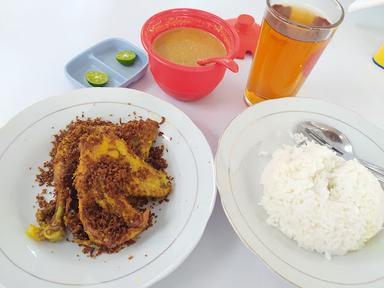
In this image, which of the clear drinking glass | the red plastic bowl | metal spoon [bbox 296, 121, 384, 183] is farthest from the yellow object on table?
the red plastic bowl

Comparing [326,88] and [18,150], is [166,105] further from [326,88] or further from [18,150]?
[326,88]

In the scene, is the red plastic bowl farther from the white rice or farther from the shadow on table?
the shadow on table

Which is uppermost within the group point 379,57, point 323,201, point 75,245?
point 379,57

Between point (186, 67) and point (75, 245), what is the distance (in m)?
0.60

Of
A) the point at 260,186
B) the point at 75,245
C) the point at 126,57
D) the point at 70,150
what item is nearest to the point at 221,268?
the point at 260,186

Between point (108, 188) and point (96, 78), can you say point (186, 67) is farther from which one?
point (108, 188)

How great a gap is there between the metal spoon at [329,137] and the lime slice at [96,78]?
675 mm

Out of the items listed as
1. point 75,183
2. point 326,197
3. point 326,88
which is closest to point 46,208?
point 75,183

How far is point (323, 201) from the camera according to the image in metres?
0.85

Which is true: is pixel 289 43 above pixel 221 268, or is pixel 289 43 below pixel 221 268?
above

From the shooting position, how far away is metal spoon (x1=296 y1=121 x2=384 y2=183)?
1012 mm

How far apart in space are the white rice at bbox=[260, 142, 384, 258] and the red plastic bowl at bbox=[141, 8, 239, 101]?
1.17ft

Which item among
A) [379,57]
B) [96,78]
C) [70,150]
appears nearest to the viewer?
[70,150]

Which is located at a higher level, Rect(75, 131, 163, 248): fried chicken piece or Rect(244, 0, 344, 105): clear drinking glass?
Rect(244, 0, 344, 105): clear drinking glass
